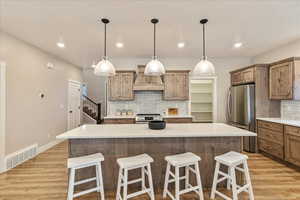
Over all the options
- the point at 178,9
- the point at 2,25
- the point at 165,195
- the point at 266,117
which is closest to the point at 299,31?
the point at 266,117

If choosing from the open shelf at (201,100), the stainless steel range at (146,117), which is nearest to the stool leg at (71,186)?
the stainless steel range at (146,117)

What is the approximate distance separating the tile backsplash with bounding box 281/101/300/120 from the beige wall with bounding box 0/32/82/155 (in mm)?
5968

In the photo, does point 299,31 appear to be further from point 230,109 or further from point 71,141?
point 71,141

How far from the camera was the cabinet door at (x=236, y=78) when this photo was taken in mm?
4373

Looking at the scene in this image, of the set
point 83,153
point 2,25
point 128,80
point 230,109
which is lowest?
point 83,153

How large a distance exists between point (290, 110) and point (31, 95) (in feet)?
19.7

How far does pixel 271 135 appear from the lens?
344 centimetres

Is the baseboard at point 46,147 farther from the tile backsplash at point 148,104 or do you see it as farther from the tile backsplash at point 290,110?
the tile backsplash at point 290,110

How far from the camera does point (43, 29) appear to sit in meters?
2.88

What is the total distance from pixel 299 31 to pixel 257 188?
3.05 meters

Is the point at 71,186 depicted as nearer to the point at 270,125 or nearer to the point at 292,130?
the point at 292,130

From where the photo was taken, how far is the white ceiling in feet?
7.07

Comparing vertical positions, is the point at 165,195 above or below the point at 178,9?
below

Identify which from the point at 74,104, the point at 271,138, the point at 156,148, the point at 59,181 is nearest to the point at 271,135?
the point at 271,138
